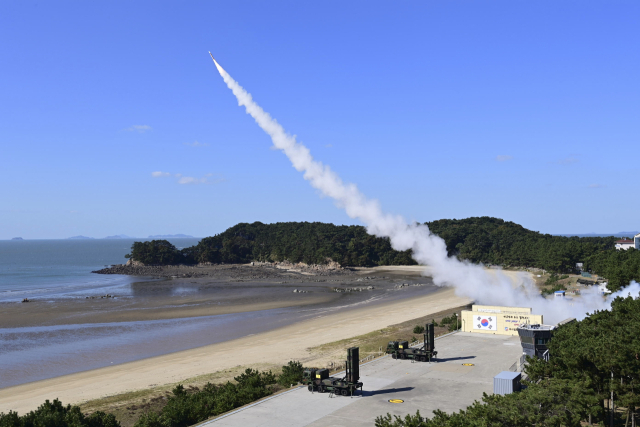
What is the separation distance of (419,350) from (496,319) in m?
14.7

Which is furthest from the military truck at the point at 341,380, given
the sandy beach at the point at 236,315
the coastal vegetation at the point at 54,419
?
the coastal vegetation at the point at 54,419

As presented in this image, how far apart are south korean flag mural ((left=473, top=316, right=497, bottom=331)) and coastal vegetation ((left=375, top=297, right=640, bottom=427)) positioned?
22.5m

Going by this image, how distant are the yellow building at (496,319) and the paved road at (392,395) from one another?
7.66 m

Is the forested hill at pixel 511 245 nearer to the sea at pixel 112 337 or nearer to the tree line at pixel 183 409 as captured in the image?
the sea at pixel 112 337

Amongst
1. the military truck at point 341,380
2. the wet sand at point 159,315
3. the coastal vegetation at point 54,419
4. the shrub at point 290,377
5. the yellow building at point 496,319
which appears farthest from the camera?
the wet sand at point 159,315

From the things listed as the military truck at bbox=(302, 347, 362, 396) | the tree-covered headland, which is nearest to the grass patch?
the military truck at bbox=(302, 347, 362, 396)

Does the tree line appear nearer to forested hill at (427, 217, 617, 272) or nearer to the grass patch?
the grass patch

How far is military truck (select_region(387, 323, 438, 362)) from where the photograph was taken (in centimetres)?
3866

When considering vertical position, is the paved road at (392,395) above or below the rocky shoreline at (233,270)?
below

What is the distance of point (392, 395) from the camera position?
29828 mm

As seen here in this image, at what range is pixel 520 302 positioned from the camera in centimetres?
5869

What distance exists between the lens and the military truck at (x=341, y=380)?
29.8 meters

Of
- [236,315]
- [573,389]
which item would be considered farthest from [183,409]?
[236,315]

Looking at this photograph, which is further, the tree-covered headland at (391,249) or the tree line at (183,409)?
the tree-covered headland at (391,249)
